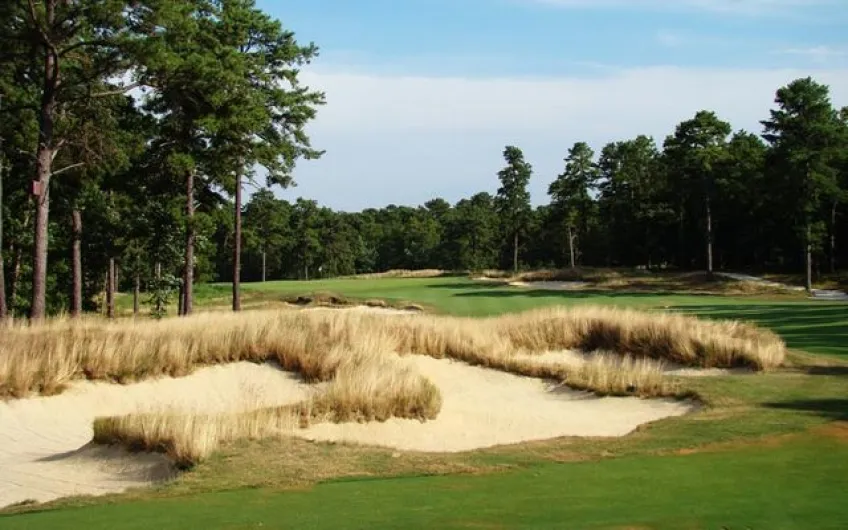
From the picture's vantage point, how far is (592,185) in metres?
83.9

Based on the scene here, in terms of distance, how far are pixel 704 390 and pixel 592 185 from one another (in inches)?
2779

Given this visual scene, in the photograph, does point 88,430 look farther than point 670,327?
No

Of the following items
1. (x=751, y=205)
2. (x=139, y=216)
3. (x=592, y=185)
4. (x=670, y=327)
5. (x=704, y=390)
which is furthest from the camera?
(x=592, y=185)

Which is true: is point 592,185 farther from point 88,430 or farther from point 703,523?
point 703,523

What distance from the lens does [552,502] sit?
6520 millimetres

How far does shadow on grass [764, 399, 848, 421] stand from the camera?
465 inches

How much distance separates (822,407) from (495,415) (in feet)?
18.6

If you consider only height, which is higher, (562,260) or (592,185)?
(592,185)

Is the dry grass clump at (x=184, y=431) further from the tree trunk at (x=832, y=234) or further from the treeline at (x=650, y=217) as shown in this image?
the tree trunk at (x=832, y=234)

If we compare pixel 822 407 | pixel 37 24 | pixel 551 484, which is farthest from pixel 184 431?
pixel 37 24

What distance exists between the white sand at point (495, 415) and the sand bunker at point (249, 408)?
0.02 metres

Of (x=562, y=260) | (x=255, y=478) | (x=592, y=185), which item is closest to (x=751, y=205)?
(x=592, y=185)

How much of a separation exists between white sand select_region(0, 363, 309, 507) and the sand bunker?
16 mm

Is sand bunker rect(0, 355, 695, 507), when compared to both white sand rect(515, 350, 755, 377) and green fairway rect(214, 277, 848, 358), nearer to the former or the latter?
white sand rect(515, 350, 755, 377)
